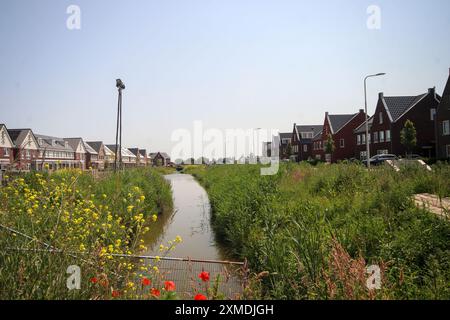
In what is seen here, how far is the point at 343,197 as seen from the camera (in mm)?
8180

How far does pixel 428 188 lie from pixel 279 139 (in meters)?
72.1

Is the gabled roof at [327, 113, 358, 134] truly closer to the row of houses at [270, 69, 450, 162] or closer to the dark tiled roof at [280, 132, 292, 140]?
the row of houses at [270, 69, 450, 162]

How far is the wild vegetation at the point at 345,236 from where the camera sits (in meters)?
3.28

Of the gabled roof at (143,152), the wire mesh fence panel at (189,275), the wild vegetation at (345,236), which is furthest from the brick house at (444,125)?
the gabled roof at (143,152)

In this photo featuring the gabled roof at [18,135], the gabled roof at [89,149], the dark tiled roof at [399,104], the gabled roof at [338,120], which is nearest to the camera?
the dark tiled roof at [399,104]

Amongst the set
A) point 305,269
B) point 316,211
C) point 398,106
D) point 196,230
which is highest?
point 398,106

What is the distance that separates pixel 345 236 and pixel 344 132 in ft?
153

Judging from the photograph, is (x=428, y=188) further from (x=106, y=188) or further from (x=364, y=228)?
(x=106, y=188)

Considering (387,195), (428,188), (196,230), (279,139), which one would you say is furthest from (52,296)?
(279,139)

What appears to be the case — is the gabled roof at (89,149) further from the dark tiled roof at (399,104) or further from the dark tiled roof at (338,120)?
the dark tiled roof at (399,104)

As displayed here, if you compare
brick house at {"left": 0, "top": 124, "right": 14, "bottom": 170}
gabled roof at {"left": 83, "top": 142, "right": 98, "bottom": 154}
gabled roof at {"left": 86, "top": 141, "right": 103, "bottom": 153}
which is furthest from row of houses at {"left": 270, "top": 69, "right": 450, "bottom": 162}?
gabled roof at {"left": 86, "top": 141, "right": 103, "bottom": 153}

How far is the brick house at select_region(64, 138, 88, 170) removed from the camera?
215 feet

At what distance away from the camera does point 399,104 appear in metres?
38.1

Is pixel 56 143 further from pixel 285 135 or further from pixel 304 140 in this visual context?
pixel 285 135
